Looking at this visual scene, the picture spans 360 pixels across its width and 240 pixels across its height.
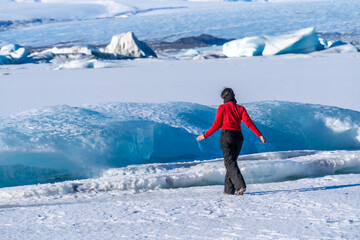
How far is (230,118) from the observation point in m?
2.46

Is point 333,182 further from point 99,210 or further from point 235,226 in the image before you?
point 99,210

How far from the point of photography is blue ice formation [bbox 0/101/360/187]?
328 centimetres

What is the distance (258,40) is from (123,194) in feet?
48.3

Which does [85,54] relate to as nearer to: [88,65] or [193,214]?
[88,65]

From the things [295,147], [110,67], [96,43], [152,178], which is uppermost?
[152,178]

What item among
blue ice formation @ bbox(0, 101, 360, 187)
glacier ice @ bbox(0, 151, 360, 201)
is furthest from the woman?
blue ice formation @ bbox(0, 101, 360, 187)

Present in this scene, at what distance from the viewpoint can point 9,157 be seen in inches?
127

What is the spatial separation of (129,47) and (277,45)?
201 inches

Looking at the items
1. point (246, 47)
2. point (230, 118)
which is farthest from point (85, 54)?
point (230, 118)

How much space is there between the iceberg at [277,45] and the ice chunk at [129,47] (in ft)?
9.26

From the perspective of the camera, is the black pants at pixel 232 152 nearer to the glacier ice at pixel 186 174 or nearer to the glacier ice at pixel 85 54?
the glacier ice at pixel 186 174

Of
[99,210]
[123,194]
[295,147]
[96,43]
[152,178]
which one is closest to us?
[99,210]

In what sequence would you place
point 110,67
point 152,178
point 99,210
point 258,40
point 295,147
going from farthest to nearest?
1. point 258,40
2. point 110,67
3. point 295,147
4. point 152,178
5. point 99,210

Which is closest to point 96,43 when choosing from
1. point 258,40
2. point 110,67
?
point 258,40
